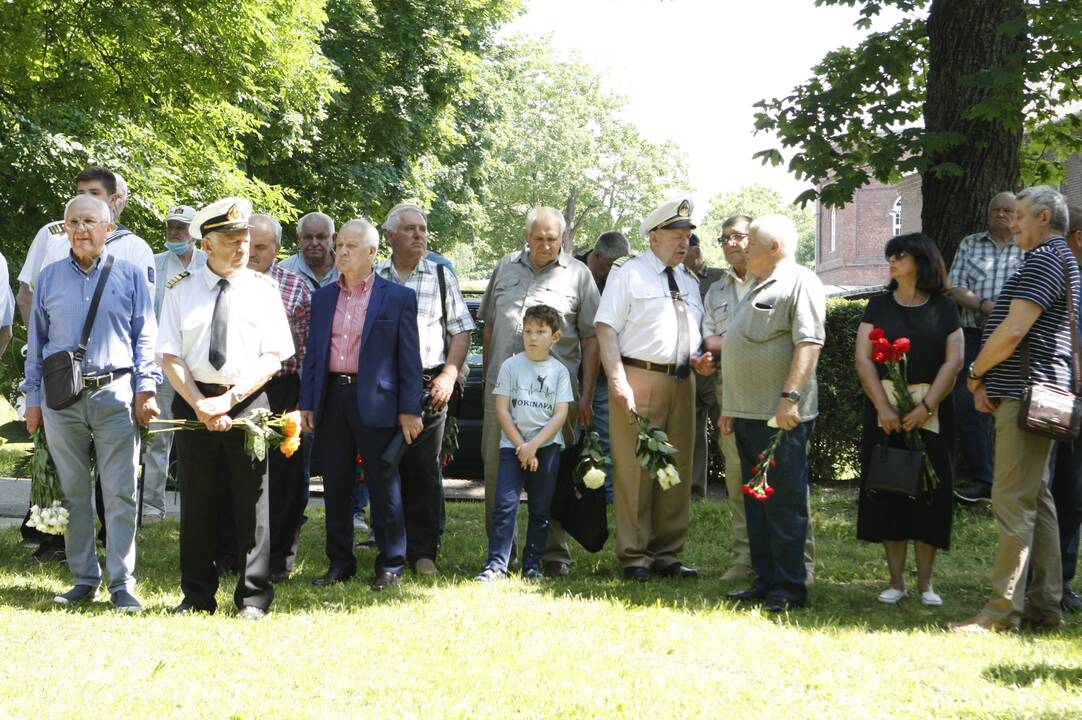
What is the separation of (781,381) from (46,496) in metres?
4.19

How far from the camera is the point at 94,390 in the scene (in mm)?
6473

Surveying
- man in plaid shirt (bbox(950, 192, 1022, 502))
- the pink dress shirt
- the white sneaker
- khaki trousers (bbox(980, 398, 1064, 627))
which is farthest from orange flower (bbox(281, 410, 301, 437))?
man in plaid shirt (bbox(950, 192, 1022, 502))

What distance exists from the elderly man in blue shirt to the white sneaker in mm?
4214

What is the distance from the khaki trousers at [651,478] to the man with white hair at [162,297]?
342 centimetres

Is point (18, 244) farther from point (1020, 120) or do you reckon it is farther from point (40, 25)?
point (1020, 120)

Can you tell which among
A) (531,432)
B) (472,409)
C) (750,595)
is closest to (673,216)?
(531,432)

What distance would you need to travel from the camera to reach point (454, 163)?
110 feet

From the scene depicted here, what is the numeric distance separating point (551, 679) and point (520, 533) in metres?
4.21

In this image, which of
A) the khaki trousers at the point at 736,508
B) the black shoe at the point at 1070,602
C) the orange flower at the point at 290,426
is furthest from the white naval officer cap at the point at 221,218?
the black shoe at the point at 1070,602

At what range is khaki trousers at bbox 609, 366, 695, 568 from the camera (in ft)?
23.9

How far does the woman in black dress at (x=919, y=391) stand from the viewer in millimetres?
6715

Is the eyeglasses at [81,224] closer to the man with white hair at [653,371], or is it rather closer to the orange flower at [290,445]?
the orange flower at [290,445]

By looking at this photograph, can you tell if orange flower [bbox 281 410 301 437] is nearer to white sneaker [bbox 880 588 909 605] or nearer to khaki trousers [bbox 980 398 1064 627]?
white sneaker [bbox 880 588 909 605]

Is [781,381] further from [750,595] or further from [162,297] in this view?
[162,297]
